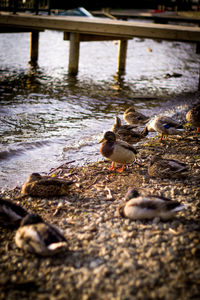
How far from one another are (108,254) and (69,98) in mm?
8459

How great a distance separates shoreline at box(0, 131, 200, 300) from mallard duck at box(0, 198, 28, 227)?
0.10 metres

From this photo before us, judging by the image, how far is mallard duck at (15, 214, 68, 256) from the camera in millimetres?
3449

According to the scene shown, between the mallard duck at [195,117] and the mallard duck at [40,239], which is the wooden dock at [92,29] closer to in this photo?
the mallard duck at [195,117]

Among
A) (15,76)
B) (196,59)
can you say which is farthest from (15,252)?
(196,59)

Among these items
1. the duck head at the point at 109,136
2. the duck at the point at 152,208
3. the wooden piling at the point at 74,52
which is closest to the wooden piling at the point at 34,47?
the wooden piling at the point at 74,52

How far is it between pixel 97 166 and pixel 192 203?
2103mm

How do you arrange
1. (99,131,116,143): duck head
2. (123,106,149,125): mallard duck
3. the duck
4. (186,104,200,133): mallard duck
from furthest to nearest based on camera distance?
(123,106,149,125): mallard duck < (186,104,200,133): mallard duck < (99,131,116,143): duck head < the duck

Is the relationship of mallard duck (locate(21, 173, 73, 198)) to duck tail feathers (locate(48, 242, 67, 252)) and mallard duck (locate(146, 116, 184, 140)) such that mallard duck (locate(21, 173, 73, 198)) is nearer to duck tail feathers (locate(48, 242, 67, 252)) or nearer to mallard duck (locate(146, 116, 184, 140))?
duck tail feathers (locate(48, 242, 67, 252))

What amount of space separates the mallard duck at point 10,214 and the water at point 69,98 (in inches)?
61.8

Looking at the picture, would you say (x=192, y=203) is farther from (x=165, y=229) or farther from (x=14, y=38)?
(x=14, y=38)

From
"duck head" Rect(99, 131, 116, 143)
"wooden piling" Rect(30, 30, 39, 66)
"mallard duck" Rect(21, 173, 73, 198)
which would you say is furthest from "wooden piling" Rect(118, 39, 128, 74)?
"mallard duck" Rect(21, 173, 73, 198)

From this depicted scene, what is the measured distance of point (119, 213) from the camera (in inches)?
166

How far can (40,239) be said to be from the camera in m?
3.49

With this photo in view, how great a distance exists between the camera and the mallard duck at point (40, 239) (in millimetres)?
3449
